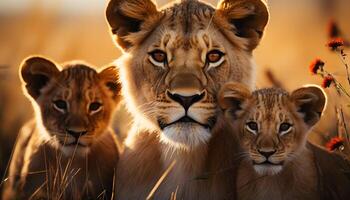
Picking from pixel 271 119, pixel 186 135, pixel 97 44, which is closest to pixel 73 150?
pixel 186 135

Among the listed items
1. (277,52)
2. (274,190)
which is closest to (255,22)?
(274,190)

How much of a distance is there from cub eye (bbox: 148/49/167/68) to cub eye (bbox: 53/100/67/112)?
2.97 feet

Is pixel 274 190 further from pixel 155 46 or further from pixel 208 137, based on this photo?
pixel 155 46

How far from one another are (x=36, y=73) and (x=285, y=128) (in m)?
2.05

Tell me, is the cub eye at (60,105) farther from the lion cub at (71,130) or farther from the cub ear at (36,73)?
the cub ear at (36,73)

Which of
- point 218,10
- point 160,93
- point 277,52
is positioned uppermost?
point 218,10

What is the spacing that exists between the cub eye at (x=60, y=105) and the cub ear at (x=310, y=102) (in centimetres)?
169

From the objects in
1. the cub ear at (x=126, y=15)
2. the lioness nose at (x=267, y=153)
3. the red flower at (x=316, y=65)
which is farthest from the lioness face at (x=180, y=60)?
the red flower at (x=316, y=65)

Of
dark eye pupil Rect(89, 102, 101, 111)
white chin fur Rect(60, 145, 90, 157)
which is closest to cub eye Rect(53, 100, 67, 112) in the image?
dark eye pupil Rect(89, 102, 101, 111)

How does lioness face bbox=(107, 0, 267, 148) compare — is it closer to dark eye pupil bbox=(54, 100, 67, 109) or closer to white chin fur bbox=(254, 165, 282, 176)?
white chin fur bbox=(254, 165, 282, 176)

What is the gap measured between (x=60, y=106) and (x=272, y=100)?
5.36 feet

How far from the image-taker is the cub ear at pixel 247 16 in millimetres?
6008

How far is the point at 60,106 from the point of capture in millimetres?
6625

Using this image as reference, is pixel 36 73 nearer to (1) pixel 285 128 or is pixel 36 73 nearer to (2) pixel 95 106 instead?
(2) pixel 95 106
